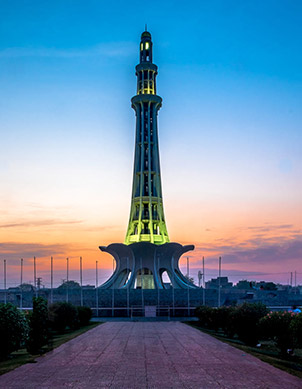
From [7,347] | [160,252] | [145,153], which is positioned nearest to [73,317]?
[7,347]

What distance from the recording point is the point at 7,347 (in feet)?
48.2

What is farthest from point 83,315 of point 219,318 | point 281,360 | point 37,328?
point 281,360

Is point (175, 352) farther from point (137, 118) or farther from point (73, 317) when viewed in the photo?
point (137, 118)

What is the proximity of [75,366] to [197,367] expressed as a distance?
349 cm

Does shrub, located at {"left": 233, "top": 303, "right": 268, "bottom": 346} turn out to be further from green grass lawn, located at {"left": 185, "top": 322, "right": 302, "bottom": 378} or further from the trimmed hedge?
green grass lawn, located at {"left": 185, "top": 322, "right": 302, "bottom": 378}

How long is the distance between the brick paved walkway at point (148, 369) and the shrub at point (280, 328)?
1.37 m

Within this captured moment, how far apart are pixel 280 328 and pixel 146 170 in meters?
42.3

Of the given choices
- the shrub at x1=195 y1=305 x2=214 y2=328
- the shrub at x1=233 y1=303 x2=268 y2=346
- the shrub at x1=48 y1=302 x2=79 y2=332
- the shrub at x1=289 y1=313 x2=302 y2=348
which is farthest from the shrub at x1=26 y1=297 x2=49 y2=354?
the shrub at x1=195 y1=305 x2=214 y2=328

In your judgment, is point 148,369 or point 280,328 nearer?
point 148,369

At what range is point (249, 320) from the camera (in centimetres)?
1997

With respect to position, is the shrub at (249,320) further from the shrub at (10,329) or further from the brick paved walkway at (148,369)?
the shrub at (10,329)

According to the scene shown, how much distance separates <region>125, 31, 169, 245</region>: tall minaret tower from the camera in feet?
185

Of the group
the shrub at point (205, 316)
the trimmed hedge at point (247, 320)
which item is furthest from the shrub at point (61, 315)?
the trimmed hedge at point (247, 320)

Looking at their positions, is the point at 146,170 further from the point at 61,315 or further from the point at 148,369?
the point at 148,369
